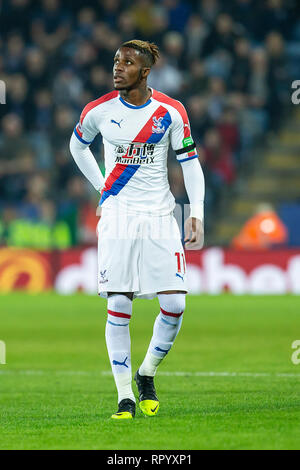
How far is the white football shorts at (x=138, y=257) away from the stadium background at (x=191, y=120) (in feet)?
37.3

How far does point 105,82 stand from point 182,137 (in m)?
14.0

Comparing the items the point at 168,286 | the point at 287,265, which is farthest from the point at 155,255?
the point at 287,265

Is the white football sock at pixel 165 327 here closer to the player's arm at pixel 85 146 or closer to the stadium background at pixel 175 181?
the player's arm at pixel 85 146

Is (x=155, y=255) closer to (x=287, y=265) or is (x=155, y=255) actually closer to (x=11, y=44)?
(x=287, y=265)

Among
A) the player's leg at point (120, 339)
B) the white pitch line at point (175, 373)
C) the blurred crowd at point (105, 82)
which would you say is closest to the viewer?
the player's leg at point (120, 339)

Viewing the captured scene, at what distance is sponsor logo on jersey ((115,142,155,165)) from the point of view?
21.2ft

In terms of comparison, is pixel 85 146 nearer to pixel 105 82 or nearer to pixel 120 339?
pixel 120 339

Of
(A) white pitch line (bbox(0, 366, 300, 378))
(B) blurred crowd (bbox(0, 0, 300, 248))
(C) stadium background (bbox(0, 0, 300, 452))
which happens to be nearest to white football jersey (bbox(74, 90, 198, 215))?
(A) white pitch line (bbox(0, 366, 300, 378))

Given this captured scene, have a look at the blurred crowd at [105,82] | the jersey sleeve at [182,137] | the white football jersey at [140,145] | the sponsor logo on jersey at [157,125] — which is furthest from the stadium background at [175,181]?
the sponsor logo on jersey at [157,125]

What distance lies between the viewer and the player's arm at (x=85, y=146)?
6.68 m

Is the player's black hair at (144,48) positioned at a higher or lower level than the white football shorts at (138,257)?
higher

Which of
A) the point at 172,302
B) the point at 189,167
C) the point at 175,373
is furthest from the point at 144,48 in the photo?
the point at 175,373

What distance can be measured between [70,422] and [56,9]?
17258 mm

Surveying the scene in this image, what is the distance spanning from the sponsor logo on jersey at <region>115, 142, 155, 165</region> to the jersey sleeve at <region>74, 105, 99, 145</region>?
28 centimetres
